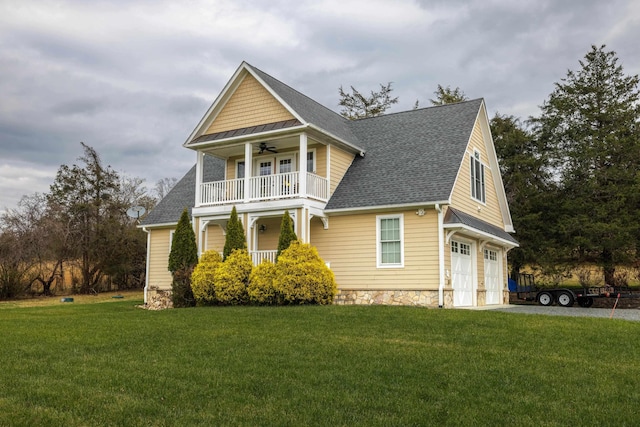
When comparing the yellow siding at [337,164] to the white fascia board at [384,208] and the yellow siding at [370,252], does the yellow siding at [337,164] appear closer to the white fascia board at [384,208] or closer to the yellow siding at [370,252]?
the white fascia board at [384,208]

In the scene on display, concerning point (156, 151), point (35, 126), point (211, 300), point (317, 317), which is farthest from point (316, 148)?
point (156, 151)

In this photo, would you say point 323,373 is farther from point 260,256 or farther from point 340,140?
point 340,140

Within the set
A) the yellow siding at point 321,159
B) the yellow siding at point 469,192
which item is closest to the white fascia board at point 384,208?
the yellow siding at point 469,192

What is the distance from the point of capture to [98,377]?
669 cm

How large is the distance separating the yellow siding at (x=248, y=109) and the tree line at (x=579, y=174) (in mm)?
14856

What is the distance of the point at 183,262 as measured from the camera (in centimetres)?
1823

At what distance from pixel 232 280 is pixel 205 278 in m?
0.97

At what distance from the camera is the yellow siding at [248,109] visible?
18761 mm

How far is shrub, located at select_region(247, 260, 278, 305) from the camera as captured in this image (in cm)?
1595

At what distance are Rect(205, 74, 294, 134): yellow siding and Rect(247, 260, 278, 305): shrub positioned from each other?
17.7 feet

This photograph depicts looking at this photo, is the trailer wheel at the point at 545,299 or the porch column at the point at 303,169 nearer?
the porch column at the point at 303,169

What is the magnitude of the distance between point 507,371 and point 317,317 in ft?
18.7

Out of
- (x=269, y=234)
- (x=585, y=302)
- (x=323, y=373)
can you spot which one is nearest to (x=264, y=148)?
(x=269, y=234)

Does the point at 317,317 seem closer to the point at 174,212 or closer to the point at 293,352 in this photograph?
the point at 293,352
